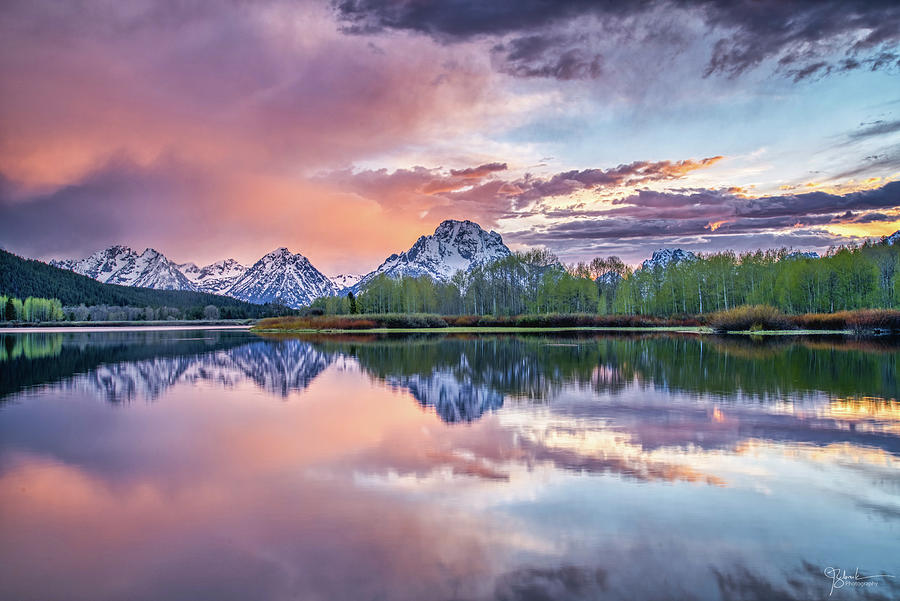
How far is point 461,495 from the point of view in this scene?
33.1ft

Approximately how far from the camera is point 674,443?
44.1 ft

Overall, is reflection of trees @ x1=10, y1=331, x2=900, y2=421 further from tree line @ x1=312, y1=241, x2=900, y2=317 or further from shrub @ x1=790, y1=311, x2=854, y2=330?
A: tree line @ x1=312, y1=241, x2=900, y2=317

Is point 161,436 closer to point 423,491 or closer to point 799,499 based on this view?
point 423,491

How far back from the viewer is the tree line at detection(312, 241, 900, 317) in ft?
277

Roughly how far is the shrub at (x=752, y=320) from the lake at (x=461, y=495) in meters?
44.2

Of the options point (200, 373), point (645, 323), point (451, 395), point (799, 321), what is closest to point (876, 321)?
point (799, 321)

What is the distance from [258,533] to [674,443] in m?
9.61

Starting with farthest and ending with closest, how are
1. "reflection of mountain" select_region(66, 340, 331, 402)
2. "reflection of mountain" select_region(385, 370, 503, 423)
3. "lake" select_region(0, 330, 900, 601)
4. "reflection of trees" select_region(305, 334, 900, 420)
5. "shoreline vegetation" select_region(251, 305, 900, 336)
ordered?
"shoreline vegetation" select_region(251, 305, 900, 336), "reflection of mountain" select_region(66, 340, 331, 402), "reflection of trees" select_region(305, 334, 900, 420), "reflection of mountain" select_region(385, 370, 503, 423), "lake" select_region(0, 330, 900, 601)

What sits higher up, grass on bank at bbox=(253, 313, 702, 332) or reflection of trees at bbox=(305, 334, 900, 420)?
grass on bank at bbox=(253, 313, 702, 332)

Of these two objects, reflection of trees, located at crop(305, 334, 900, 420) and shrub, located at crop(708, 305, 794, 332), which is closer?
reflection of trees, located at crop(305, 334, 900, 420)

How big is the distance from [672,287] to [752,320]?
150 ft

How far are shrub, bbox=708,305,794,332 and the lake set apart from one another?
44.2 metres

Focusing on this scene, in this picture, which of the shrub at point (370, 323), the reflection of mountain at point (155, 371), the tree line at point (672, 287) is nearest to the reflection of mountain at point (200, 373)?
the reflection of mountain at point (155, 371)

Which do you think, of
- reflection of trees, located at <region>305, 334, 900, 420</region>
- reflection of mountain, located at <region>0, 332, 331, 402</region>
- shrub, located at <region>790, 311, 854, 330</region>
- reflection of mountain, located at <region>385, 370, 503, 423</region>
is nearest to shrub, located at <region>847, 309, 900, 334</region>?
shrub, located at <region>790, 311, 854, 330</region>
